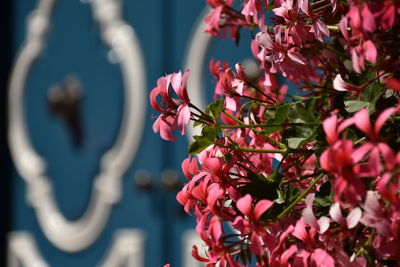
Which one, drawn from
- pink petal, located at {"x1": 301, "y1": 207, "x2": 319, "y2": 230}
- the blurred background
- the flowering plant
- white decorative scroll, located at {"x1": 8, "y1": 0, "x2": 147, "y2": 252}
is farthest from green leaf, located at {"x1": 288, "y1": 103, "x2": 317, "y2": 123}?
white decorative scroll, located at {"x1": 8, "y1": 0, "x2": 147, "y2": 252}

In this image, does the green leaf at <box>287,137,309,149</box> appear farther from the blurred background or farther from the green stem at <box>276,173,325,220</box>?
the blurred background

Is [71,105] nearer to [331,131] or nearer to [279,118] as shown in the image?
[279,118]

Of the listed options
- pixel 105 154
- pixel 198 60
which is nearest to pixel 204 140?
pixel 198 60

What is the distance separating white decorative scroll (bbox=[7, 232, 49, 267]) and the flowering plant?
156cm

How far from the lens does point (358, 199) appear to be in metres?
0.42

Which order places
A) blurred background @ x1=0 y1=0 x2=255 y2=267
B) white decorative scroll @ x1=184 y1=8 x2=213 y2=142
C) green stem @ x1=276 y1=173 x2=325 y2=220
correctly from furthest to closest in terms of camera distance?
blurred background @ x1=0 y1=0 x2=255 y2=267 → white decorative scroll @ x1=184 y1=8 x2=213 y2=142 → green stem @ x1=276 y1=173 x2=325 y2=220

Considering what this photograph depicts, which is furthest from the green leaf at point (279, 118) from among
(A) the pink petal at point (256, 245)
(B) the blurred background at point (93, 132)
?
(B) the blurred background at point (93, 132)

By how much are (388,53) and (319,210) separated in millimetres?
133

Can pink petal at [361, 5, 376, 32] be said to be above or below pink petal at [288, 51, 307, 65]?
below

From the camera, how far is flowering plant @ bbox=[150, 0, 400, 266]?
411mm

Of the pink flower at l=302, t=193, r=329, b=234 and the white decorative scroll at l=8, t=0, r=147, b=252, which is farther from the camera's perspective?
the white decorative scroll at l=8, t=0, r=147, b=252

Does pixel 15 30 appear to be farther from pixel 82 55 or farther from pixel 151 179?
pixel 151 179

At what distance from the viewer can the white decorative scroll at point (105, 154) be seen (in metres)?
1.77

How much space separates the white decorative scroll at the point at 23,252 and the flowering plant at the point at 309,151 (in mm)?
1559
